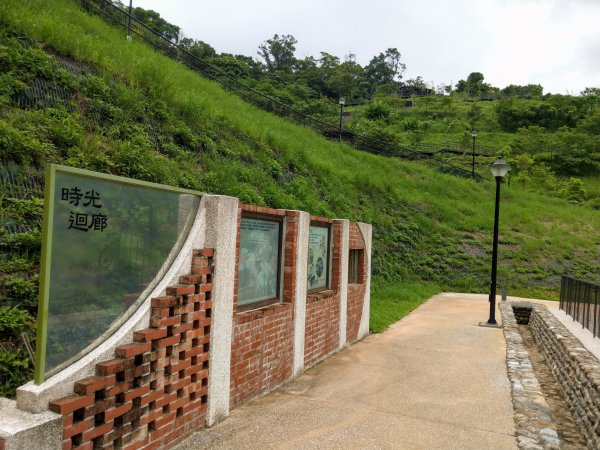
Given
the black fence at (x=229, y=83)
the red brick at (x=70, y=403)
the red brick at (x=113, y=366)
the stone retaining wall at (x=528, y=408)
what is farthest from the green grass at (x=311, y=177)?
→ the red brick at (x=70, y=403)

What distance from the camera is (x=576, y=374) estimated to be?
562 centimetres

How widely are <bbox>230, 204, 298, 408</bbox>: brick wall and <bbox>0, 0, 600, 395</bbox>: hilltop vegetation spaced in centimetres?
179

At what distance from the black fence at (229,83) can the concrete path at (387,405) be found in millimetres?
10761


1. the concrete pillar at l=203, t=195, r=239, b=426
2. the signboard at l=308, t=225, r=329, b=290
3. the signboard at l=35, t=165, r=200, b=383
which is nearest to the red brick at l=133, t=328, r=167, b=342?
the signboard at l=35, t=165, r=200, b=383

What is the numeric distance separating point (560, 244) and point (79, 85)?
2143cm

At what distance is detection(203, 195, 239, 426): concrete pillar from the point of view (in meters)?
4.00

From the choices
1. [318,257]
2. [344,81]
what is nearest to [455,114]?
[344,81]

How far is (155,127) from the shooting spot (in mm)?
8250

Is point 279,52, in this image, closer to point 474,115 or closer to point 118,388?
point 474,115

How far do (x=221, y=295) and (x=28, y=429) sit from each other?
76.9 inches

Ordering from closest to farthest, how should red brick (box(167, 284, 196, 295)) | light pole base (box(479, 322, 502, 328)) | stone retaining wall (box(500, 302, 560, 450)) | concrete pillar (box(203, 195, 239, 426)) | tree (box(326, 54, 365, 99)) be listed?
1. red brick (box(167, 284, 196, 295))
2. concrete pillar (box(203, 195, 239, 426))
3. stone retaining wall (box(500, 302, 560, 450))
4. light pole base (box(479, 322, 502, 328))
5. tree (box(326, 54, 365, 99))

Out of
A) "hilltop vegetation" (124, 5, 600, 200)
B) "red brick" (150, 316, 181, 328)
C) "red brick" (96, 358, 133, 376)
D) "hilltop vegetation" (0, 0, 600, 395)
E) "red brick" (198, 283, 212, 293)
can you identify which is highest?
"hilltop vegetation" (124, 5, 600, 200)

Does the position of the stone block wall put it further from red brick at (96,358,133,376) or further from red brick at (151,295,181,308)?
red brick at (96,358,133,376)

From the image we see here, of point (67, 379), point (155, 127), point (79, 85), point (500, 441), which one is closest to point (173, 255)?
point (67, 379)
